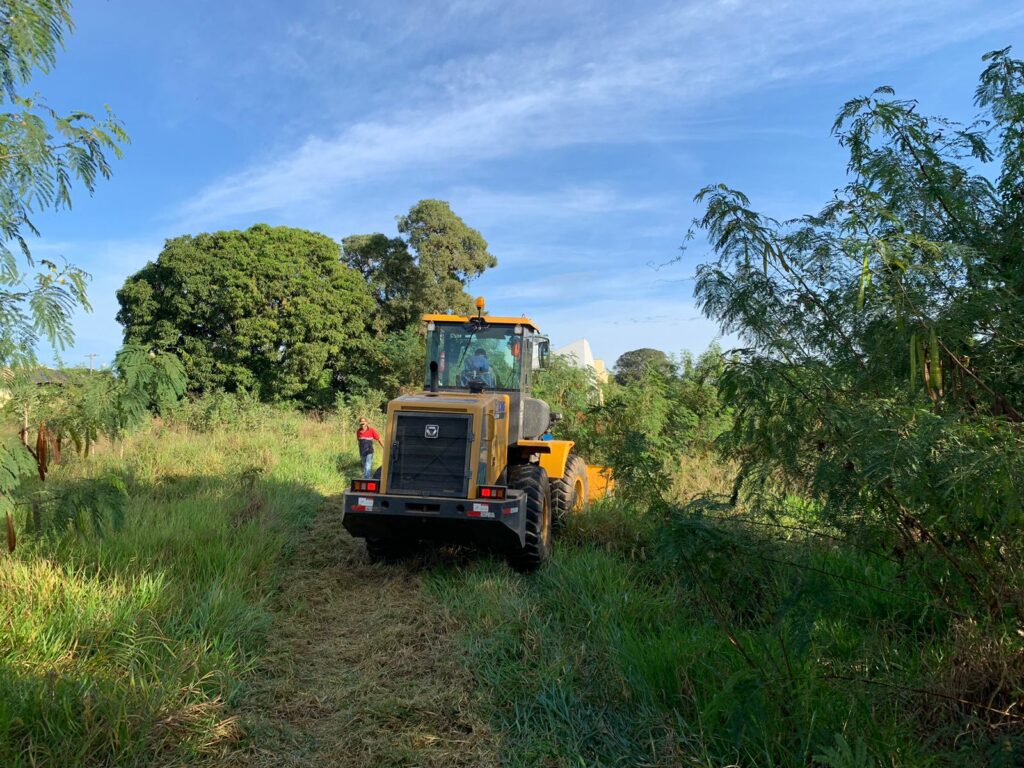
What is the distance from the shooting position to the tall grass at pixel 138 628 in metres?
2.92

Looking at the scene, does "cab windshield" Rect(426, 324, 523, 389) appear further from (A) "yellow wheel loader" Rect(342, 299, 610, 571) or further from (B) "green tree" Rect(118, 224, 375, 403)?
(B) "green tree" Rect(118, 224, 375, 403)

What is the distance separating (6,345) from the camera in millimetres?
3311

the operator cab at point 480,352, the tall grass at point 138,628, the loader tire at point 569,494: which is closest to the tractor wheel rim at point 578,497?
the loader tire at point 569,494

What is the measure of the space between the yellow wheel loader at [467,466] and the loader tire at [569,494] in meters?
0.03

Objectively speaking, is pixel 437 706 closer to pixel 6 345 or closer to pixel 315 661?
pixel 315 661

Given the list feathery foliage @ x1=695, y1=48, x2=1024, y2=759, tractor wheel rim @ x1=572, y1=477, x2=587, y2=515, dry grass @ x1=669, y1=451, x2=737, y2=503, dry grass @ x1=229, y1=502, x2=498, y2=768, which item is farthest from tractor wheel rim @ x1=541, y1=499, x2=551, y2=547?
feathery foliage @ x1=695, y1=48, x2=1024, y2=759

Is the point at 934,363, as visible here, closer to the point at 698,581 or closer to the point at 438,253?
the point at 698,581

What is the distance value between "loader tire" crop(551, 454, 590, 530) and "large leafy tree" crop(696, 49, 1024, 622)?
431 cm

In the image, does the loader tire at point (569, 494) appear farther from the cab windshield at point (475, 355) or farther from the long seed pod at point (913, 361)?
the long seed pod at point (913, 361)

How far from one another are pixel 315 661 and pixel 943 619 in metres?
3.68

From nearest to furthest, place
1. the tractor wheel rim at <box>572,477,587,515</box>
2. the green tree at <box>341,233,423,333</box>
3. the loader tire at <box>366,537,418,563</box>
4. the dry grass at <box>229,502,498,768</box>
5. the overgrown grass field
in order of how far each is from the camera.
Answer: the overgrown grass field → the dry grass at <box>229,502,498,768</box> → the loader tire at <box>366,537,418,563</box> → the tractor wheel rim at <box>572,477,587,515</box> → the green tree at <box>341,233,423,333</box>

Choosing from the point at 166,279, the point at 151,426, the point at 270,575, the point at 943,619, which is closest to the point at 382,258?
the point at 166,279

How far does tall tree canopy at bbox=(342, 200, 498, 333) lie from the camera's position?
71.8 feet

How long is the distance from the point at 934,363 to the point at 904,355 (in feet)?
0.94
